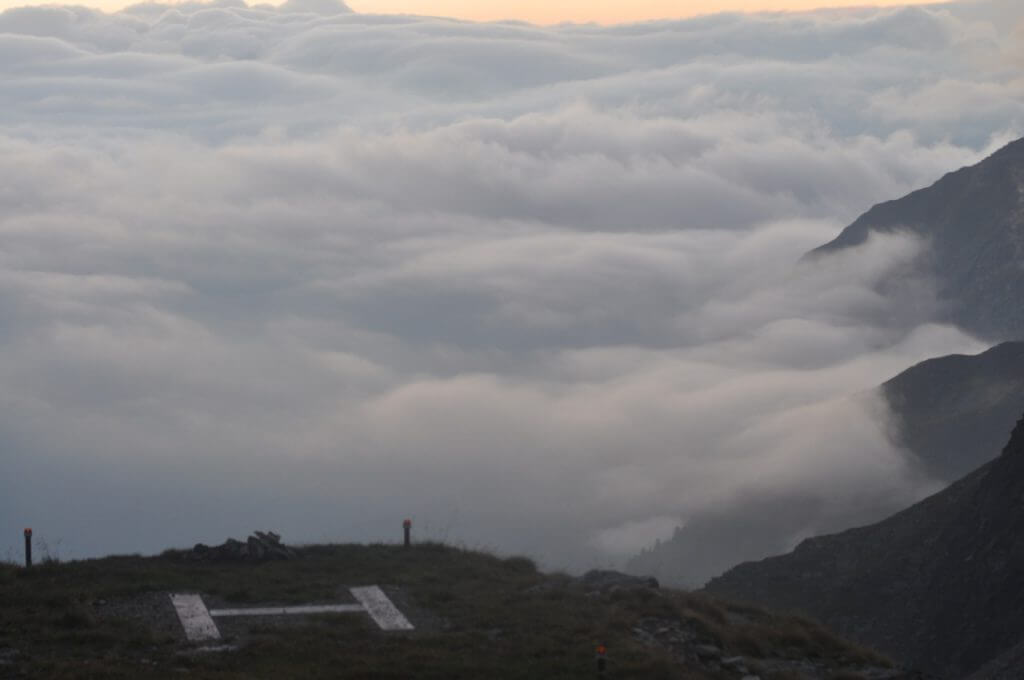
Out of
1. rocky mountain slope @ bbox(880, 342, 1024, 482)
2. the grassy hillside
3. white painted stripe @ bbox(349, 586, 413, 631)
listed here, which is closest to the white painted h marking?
white painted stripe @ bbox(349, 586, 413, 631)

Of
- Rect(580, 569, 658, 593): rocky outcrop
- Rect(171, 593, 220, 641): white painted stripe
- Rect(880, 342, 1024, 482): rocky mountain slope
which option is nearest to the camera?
Rect(171, 593, 220, 641): white painted stripe

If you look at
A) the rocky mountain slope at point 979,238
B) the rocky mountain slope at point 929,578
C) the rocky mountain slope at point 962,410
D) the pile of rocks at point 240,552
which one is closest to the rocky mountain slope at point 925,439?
the rocky mountain slope at point 962,410

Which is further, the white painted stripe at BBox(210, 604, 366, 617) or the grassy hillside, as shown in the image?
the white painted stripe at BBox(210, 604, 366, 617)

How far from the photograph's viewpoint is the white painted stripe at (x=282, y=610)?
726 inches

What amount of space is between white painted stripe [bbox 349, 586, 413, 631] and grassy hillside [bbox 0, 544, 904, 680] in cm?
19

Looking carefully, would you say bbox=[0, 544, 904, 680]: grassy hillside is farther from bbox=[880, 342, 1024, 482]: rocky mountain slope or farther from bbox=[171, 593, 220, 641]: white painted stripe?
bbox=[880, 342, 1024, 482]: rocky mountain slope

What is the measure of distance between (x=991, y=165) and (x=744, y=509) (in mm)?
70062

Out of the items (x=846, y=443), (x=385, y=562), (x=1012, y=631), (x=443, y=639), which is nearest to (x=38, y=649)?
(x=443, y=639)

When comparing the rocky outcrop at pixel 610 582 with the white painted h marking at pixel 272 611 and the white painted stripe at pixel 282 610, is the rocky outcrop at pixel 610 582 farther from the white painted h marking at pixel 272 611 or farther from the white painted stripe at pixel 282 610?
the white painted stripe at pixel 282 610

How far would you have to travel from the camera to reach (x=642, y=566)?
10650 centimetres

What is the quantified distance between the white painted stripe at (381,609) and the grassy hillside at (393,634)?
0.19 m

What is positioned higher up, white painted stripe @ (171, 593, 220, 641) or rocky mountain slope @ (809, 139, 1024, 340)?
rocky mountain slope @ (809, 139, 1024, 340)

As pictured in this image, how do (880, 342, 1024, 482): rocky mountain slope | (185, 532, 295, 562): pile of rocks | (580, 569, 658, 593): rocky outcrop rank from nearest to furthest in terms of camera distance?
1. (580, 569, 658, 593): rocky outcrop
2. (185, 532, 295, 562): pile of rocks
3. (880, 342, 1024, 482): rocky mountain slope

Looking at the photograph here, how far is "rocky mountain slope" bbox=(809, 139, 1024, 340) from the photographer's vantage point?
144 meters
